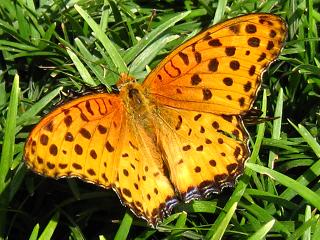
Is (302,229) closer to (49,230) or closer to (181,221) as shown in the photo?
(181,221)

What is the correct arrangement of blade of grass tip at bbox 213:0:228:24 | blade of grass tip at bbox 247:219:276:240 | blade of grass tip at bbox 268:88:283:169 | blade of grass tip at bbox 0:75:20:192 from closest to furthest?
blade of grass tip at bbox 247:219:276:240 < blade of grass tip at bbox 0:75:20:192 < blade of grass tip at bbox 268:88:283:169 < blade of grass tip at bbox 213:0:228:24

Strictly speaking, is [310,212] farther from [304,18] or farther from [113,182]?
[304,18]

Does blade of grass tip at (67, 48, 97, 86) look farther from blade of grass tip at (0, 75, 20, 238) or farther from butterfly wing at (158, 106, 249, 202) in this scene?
butterfly wing at (158, 106, 249, 202)

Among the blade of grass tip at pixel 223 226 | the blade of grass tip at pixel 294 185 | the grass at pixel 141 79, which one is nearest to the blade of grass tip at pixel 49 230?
the grass at pixel 141 79

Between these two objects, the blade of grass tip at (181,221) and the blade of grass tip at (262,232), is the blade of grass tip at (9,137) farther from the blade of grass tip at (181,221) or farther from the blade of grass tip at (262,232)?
the blade of grass tip at (262,232)

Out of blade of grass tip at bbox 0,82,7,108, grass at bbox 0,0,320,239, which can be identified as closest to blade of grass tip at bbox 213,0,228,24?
grass at bbox 0,0,320,239

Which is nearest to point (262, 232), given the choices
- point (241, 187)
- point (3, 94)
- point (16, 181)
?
point (241, 187)

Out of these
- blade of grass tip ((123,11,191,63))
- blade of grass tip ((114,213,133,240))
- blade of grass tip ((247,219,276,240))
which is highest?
blade of grass tip ((123,11,191,63))

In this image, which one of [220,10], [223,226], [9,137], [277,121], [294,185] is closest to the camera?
[223,226]
